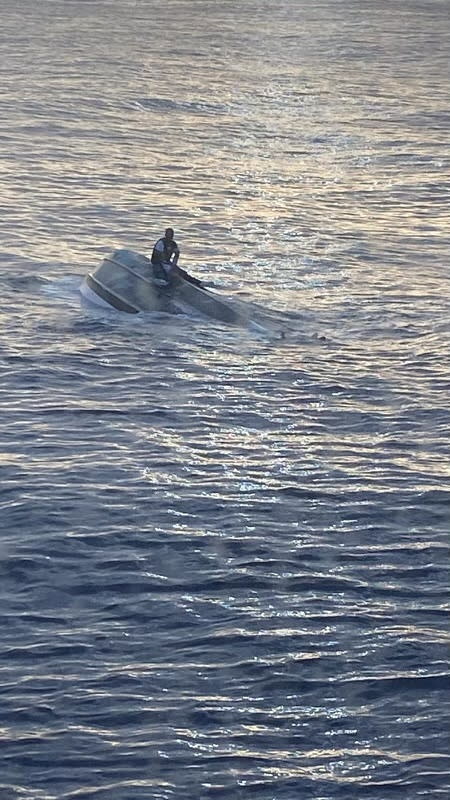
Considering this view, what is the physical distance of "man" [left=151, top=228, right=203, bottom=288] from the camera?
38.9 metres

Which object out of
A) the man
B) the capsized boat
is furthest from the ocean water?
the man

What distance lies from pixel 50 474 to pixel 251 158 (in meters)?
39.4

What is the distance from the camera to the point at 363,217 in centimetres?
5472

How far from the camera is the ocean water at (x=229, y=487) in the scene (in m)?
20.1

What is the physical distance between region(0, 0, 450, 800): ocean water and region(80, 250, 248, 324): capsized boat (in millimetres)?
588

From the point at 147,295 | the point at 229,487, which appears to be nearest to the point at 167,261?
the point at 147,295

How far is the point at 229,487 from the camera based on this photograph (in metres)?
28.3

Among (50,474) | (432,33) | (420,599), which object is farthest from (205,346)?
(432,33)

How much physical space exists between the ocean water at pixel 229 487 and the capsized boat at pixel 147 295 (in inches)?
23.1

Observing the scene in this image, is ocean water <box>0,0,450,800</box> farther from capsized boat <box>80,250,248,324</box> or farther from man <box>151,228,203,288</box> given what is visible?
man <box>151,228,203,288</box>

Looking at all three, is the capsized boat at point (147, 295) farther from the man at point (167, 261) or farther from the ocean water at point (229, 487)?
the ocean water at point (229, 487)

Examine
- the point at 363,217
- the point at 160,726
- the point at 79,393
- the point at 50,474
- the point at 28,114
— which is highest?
the point at 28,114

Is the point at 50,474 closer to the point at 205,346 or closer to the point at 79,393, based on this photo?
the point at 79,393

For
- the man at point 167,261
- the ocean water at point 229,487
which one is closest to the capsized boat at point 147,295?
the man at point 167,261
